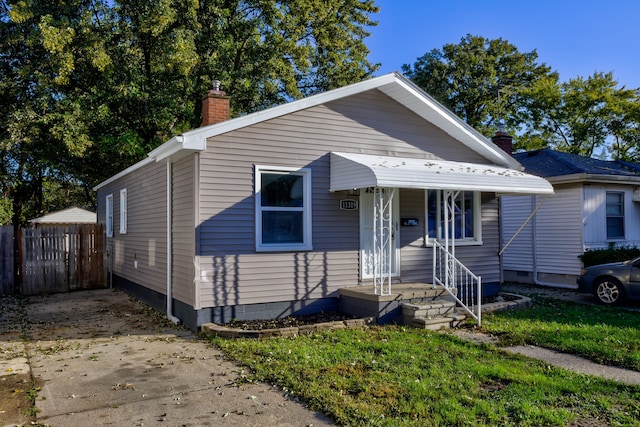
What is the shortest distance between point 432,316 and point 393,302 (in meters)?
0.72

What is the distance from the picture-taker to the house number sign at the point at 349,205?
9328 millimetres

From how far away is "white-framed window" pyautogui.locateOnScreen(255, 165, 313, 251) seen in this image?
338 inches

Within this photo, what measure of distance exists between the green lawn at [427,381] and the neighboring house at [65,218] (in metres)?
22.5

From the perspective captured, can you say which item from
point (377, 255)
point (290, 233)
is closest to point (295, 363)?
point (290, 233)

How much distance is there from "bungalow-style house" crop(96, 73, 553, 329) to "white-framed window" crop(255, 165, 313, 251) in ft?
0.06

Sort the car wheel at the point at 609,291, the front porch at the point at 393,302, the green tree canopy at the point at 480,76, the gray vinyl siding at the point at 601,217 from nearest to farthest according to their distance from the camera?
→ 1. the front porch at the point at 393,302
2. the car wheel at the point at 609,291
3. the gray vinyl siding at the point at 601,217
4. the green tree canopy at the point at 480,76

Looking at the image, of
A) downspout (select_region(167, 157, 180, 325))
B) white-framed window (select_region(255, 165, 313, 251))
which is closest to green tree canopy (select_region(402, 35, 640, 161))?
white-framed window (select_region(255, 165, 313, 251))

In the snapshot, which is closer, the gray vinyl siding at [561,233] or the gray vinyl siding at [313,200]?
the gray vinyl siding at [313,200]

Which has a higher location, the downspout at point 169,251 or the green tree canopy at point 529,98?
the green tree canopy at point 529,98

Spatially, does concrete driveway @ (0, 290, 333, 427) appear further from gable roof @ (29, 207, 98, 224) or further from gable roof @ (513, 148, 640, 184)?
gable roof @ (29, 207, 98, 224)

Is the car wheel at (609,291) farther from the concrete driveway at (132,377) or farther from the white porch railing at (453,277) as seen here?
the concrete driveway at (132,377)

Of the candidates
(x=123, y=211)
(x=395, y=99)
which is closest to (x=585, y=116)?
(x=395, y=99)

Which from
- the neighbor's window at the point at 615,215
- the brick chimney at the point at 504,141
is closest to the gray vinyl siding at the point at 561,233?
the neighbor's window at the point at 615,215

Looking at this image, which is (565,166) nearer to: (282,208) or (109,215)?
(282,208)
